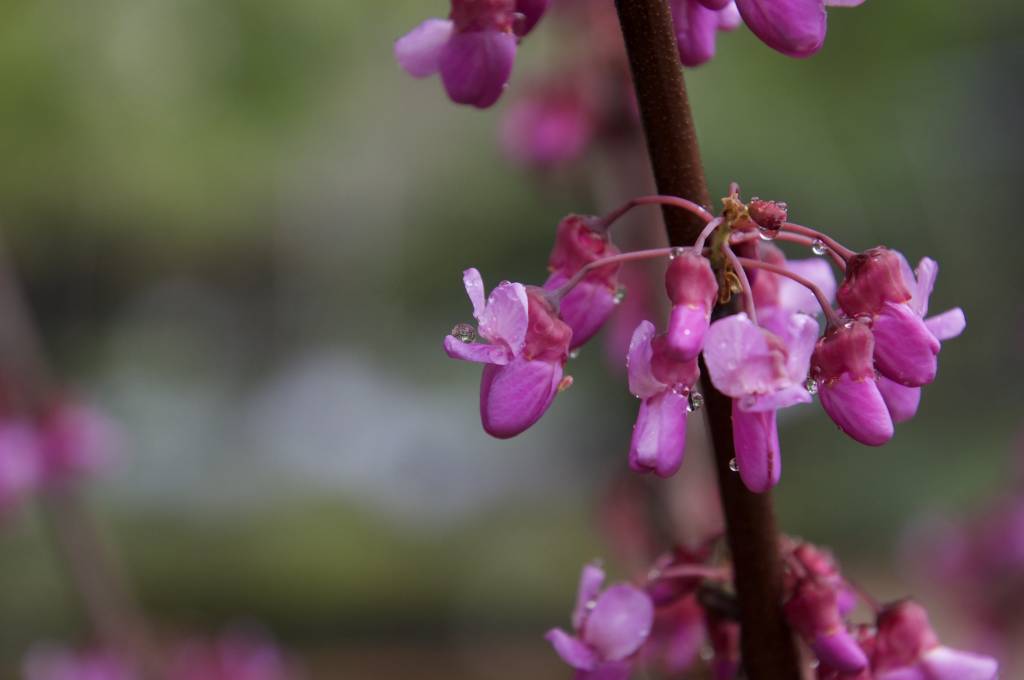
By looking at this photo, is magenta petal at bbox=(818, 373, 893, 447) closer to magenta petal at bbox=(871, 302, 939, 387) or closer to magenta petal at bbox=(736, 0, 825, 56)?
magenta petal at bbox=(871, 302, 939, 387)

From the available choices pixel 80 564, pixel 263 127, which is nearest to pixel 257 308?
pixel 263 127

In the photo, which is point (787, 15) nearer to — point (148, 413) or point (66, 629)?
point (66, 629)

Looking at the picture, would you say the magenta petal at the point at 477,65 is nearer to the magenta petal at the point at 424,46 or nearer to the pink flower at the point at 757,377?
the magenta petal at the point at 424,46

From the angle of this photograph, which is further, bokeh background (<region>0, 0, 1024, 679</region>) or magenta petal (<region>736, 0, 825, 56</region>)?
bokeh background (<region>0, 0, 1024, 679</region>)

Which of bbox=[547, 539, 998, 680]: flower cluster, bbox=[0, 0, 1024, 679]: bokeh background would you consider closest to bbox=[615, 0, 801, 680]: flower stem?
bbox=[547, 539, 998, 680]: flower cluster

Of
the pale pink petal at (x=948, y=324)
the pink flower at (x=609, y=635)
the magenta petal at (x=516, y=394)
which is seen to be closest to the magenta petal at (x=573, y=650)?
the pink flower at (x=609, y=635)
